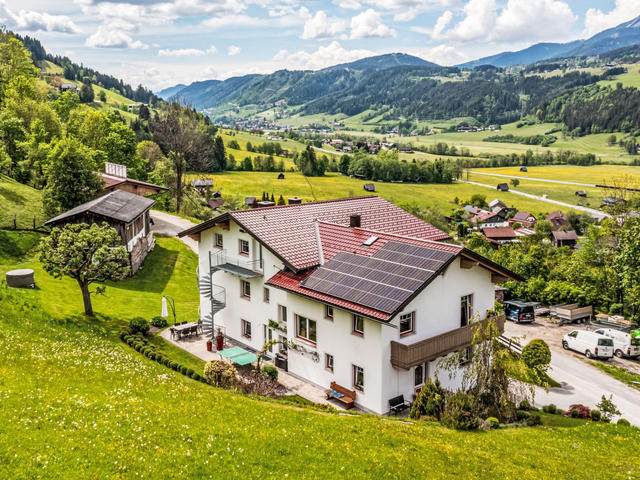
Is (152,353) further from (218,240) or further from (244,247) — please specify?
(218,240)

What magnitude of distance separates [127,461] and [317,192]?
13614 cm

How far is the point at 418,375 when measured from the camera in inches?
1062

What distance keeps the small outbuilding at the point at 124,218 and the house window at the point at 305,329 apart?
24.1 m

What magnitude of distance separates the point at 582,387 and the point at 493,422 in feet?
46.0

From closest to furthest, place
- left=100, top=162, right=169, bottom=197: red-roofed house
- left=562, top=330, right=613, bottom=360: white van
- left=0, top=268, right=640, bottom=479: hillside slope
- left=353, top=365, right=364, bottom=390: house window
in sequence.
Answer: left=0, top=268, right=640, bottom=479: hillside slope < left=353, top=365, right=364, bottom=390: house window < left=562, top=330, right=613, bottom=360: white van < left=100, top=162, right=169, bottom=197: red-roofed house

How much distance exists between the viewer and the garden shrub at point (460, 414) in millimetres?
21672

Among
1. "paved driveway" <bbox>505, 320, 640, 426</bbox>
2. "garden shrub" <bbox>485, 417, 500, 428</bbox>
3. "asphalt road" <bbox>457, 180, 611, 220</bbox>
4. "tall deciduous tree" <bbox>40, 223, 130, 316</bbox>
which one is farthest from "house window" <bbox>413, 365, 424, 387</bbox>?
"asphalt road" <bbox>457, 180, 611, 220</bbox>

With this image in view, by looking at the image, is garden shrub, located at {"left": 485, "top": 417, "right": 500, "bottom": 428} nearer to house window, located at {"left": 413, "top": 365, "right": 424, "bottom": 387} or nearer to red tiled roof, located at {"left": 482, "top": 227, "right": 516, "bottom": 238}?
house window, located at {"left": 413, "top": 365, "right": 424, "bottom": 387}

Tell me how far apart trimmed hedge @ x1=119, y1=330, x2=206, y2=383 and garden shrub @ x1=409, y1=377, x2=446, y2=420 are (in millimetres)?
11570

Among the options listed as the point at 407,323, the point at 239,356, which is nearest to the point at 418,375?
the point at 407,323

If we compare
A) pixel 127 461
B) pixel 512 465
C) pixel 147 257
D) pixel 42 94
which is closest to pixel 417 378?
pixel 512 465

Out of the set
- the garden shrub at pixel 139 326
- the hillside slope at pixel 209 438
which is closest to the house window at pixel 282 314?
the garden shrub at pixel 139 326

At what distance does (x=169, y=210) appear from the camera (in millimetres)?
88375

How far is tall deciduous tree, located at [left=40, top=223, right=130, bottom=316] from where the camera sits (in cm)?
3108
